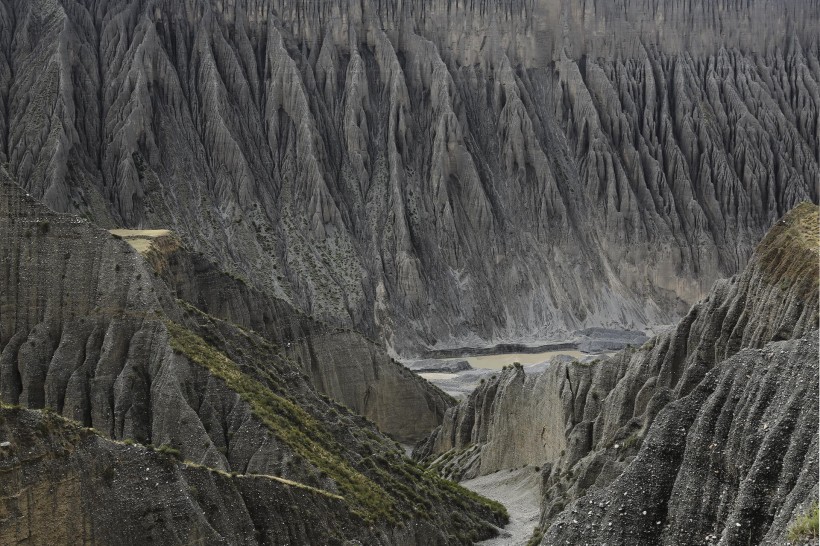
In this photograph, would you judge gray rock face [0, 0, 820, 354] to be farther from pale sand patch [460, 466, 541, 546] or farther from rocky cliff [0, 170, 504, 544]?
rocky cliff [0, 170, 504, 544]

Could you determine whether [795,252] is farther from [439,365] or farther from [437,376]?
[439,365]

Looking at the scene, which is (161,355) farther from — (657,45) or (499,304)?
(657,45)

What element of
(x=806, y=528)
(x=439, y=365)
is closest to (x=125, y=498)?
(x=806, y=528)

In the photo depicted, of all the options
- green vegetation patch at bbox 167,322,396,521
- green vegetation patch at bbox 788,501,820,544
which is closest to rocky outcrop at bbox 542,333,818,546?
green vegetation patch at bbox 788,501,820,544

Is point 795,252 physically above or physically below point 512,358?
above

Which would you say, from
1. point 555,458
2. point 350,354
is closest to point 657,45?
point 350,354
